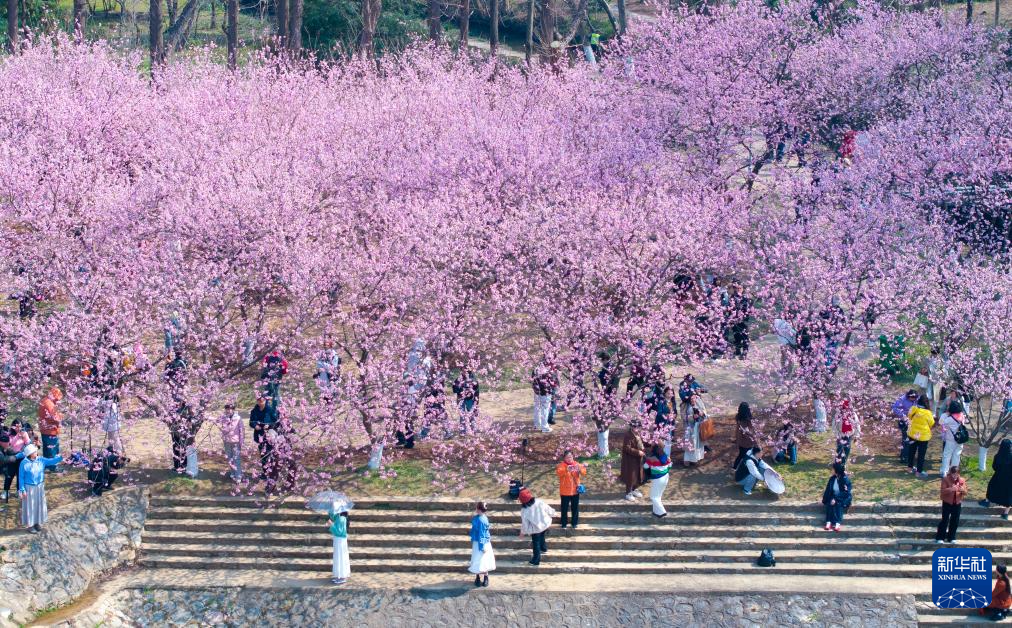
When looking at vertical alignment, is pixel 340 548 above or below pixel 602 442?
below

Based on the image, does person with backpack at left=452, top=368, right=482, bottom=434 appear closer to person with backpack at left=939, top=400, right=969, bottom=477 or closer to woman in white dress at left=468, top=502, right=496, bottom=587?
woman in white dress at left=468, top=502, right=496, bottom=587

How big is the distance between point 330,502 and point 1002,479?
11.5 m

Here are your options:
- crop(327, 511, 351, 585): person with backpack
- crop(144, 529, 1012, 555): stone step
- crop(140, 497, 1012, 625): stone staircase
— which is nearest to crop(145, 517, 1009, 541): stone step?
crop(140, 497, 1012, 625): stone staircase

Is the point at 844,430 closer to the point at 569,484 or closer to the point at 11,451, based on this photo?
the point at 569,484

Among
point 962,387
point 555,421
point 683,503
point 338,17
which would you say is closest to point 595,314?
point 555,421

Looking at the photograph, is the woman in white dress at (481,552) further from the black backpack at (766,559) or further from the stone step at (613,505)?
the black backpack at (766,559)

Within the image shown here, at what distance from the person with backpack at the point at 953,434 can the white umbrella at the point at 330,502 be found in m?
10.6

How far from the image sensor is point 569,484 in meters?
20.3

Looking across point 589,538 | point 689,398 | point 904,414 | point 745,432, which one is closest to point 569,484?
point 589,538

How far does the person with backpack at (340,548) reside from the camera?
1962cm

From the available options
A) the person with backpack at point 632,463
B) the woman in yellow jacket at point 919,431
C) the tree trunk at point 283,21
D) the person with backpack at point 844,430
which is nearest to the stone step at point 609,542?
the person with backpack at point 632,463

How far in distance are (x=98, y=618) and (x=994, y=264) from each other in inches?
895

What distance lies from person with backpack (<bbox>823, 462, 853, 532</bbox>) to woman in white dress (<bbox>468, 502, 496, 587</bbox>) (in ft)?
19.3

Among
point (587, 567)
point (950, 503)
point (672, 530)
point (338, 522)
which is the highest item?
point (950, 503)
